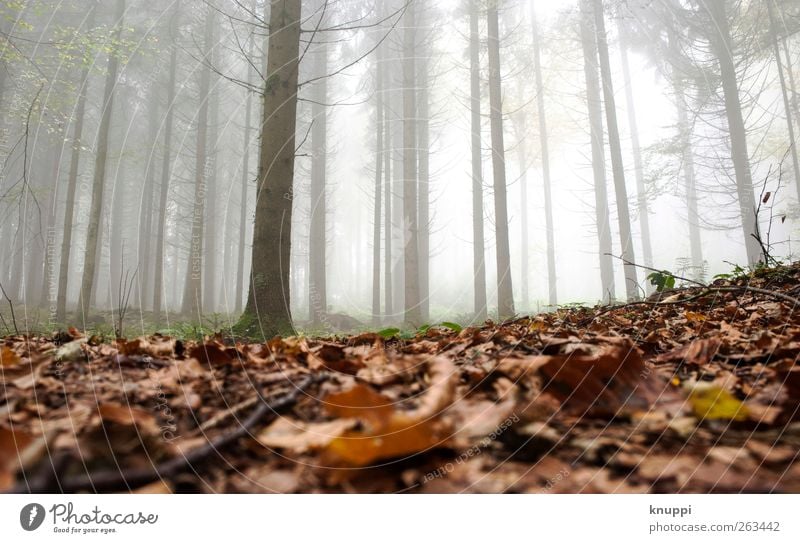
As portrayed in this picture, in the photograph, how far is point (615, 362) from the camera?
0.93m

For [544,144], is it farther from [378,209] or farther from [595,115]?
[378,209]

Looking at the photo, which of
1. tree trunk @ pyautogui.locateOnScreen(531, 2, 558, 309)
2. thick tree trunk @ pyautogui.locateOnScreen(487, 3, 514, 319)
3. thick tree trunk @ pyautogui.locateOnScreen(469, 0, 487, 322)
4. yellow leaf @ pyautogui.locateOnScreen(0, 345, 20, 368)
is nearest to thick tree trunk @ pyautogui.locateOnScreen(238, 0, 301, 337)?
yellow leaf @ pyautogui.locateOnScreen(0, 345, 20, 368)

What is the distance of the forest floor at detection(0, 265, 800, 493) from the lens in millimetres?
652

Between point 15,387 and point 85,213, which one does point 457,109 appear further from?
point 85,213

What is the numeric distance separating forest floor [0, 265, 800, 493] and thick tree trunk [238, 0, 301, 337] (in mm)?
2212

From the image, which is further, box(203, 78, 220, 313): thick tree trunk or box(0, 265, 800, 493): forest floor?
box(203, 78, 220, 313): thick tree trunk

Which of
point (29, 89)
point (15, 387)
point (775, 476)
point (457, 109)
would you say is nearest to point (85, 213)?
point (29, 89)

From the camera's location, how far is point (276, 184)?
Result: 3.57 meters

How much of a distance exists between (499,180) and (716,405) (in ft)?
27.3

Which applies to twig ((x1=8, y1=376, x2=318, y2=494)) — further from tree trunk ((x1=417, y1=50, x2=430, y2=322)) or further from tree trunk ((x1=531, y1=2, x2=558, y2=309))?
tree trunk ((x1=531, y1=2, x2=558, y2=309))

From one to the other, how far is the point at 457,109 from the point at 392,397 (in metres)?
12.7

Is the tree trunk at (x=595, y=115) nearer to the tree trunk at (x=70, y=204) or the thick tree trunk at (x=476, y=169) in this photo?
Answer: the thick tree trunk at (x=476, y=169)
